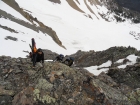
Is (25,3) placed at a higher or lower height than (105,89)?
higher

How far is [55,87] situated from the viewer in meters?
8.83

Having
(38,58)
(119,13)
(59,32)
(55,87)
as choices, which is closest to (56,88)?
(55,87)

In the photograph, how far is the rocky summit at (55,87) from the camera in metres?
8.31

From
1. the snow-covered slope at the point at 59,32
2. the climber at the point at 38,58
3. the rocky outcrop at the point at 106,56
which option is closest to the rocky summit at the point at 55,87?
the climber at the point at 38,58

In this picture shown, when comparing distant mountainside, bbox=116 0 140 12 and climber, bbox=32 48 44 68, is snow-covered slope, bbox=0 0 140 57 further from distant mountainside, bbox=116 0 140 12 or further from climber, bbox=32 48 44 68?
distant mountainside, bbox=116 0 140 12

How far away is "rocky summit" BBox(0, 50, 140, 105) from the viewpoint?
8.31 m

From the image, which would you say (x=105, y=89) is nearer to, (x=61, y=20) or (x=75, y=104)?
(x=75, y=104)

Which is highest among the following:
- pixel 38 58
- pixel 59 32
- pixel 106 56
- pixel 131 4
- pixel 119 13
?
pixel 131 4

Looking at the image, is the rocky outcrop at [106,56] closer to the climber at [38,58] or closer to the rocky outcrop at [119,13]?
the climber at [38,58]

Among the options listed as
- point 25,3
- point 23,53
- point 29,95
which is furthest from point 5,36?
point 25,3

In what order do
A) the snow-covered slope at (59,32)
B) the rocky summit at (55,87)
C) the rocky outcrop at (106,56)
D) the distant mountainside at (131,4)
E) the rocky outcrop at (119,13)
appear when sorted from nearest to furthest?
the rocky summit at (55,87) < the rocky outcrop at (106,56) < the snow-covered slope at (59,32) < the rocky outcrop at (119,13) < the distant mountainside at (131,4)

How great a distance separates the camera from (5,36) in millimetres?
19156

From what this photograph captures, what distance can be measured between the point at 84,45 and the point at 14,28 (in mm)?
12746

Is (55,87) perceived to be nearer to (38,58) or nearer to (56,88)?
(56,88)
